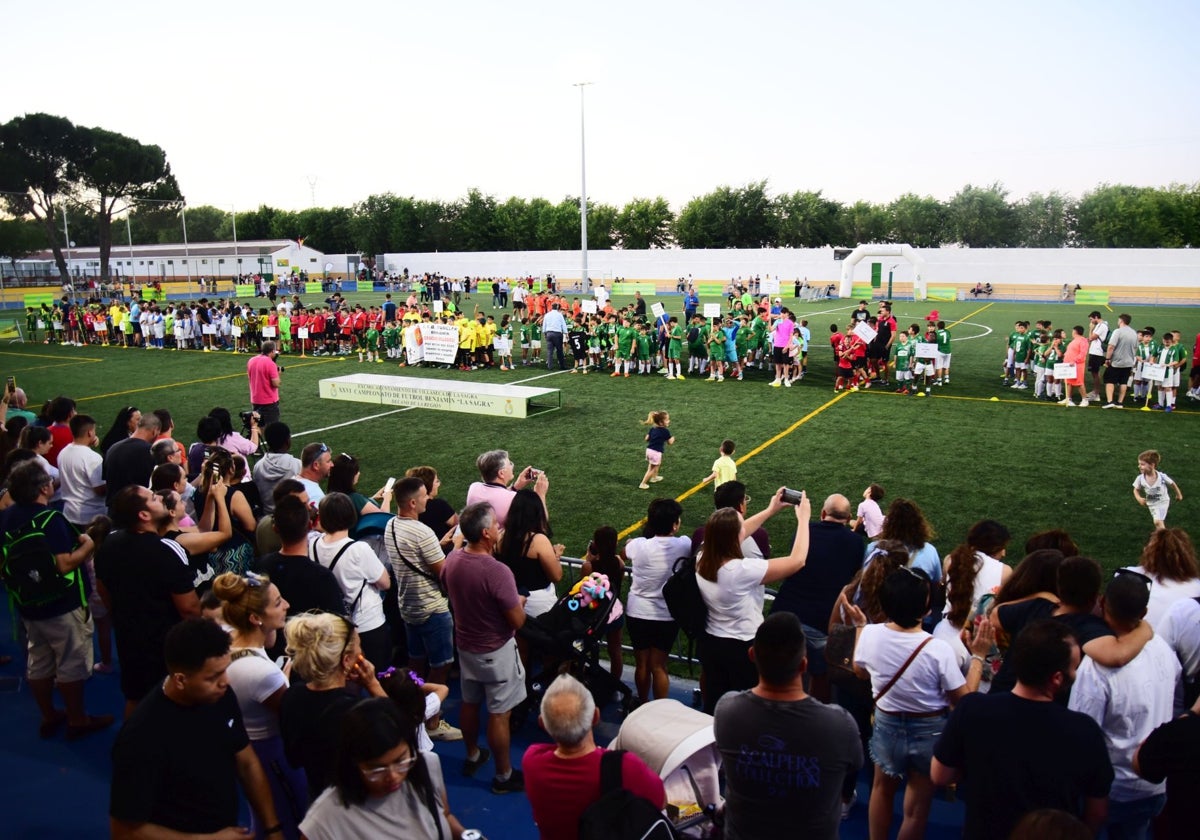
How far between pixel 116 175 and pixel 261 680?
81.1 m

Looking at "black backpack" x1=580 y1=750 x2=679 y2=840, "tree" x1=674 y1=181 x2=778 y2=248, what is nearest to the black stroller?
"black backpack" x1=580 y1=750 x2=679 y2=840

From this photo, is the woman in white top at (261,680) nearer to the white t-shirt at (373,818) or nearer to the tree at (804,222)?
the white t-shirt at (373,818)

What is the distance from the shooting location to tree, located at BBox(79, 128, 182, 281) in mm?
68625

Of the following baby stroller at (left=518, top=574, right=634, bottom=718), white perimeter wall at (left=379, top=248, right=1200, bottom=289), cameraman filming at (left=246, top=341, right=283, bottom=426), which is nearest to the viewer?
baby stroller at (left=518, top=574, right=634, bottom=718)

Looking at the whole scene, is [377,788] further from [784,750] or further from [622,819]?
[784,750]

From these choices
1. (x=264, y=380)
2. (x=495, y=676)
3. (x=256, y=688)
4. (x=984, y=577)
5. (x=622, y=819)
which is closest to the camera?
(x=622, y=819)

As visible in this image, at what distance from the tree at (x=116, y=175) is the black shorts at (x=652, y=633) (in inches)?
2858

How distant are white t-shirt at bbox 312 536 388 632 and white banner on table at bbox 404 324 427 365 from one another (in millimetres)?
19335

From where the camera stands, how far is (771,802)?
303 centimetres

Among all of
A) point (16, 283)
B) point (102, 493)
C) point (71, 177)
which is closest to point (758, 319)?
point (102, 493)

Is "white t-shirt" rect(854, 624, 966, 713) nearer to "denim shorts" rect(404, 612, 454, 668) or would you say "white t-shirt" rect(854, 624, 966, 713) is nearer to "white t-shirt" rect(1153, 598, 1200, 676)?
"white t-shirt" rect(1153, 598, 1200, 676)

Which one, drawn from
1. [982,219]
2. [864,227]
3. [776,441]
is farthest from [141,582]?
[982,219]

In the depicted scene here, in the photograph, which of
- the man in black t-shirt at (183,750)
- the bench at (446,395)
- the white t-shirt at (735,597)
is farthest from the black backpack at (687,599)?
the bench at (446,395)

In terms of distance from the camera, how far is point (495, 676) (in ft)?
16.0
